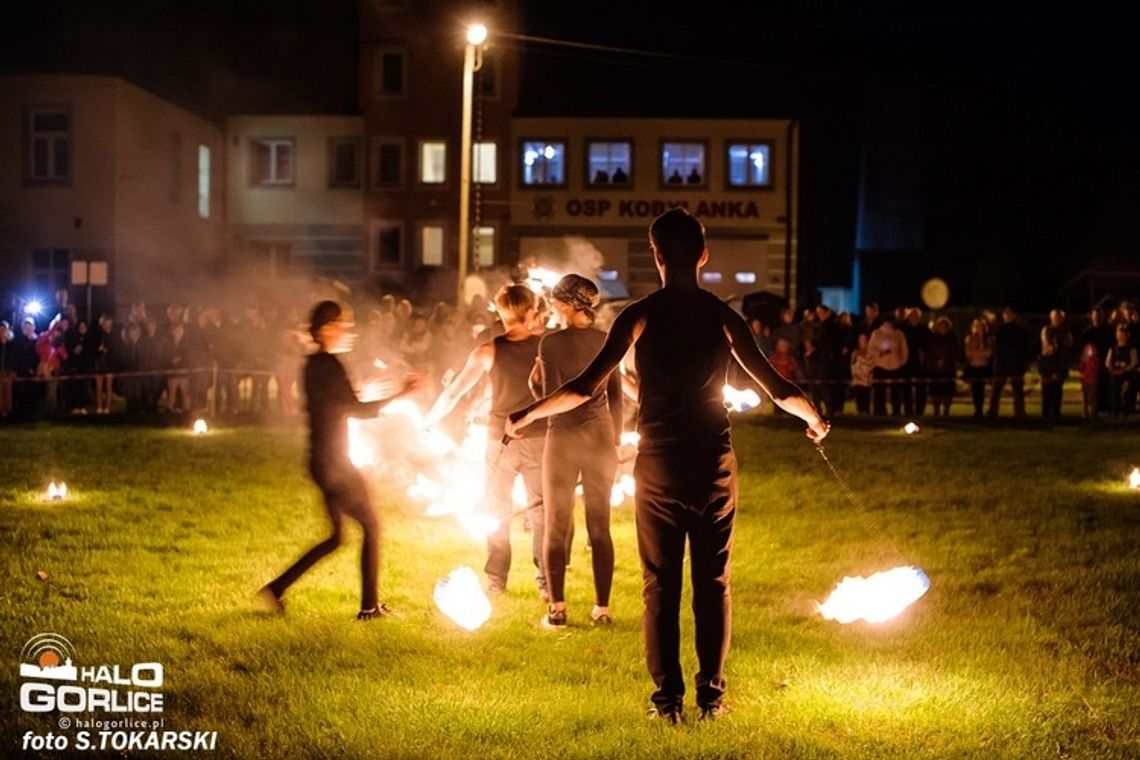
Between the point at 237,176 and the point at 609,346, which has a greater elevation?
the point at 237,176

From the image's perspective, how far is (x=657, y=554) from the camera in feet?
20.2

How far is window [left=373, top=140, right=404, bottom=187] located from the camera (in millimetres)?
45031

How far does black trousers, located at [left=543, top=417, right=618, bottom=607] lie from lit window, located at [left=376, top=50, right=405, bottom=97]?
3884cm

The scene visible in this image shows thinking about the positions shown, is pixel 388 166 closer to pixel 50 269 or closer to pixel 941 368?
pixel 50 269

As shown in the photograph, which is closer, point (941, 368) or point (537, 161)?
point (941, 368)

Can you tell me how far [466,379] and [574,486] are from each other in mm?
1315

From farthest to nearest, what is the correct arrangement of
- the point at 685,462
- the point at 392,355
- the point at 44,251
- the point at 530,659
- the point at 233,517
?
the point at 44,251 < the point at 392,355 < the point at 233,517 < the point at 530,659 < the point at 685,462

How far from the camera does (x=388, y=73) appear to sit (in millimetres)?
45062

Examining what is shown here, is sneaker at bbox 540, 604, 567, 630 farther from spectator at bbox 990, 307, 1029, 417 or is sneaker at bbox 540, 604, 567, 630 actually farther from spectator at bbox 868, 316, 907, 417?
spectator at bbox 990, 307, 1029, 417

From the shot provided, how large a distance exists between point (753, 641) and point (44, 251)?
33.6m

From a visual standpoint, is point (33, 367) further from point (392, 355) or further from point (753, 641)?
point (753, 641)

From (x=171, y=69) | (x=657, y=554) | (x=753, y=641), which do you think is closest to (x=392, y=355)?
(x=753, y=641)

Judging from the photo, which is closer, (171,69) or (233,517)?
(233,517)

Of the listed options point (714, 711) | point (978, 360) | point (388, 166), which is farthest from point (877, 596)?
point (388, 166)
